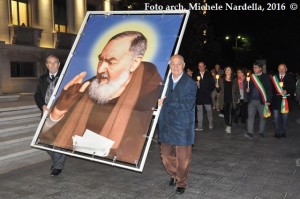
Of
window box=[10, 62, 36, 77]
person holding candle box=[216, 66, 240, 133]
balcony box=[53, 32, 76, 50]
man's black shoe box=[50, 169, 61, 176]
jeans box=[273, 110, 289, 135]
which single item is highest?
balcony box=[53, 32, 76, 50]

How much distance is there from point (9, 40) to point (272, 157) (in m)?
15.3

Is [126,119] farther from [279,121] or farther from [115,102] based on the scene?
[279,121]

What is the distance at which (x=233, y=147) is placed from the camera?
777cm

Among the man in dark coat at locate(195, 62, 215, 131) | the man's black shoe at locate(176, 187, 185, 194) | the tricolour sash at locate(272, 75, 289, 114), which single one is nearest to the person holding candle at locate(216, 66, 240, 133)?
the man in dark coat at locate(195, 62, 215, 131)

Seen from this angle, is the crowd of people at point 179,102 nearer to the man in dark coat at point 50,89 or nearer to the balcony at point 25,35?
the man in dark coat at point 50,89

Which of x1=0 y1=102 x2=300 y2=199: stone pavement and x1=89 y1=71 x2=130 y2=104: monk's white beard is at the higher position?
x1=89 y1=71 x2=130 y2=104: monk's white beard

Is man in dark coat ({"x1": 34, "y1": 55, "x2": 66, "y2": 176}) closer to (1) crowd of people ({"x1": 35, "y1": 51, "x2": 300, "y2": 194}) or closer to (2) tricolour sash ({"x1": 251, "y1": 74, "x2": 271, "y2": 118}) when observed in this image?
(1) crowd of people ({"x1": 35, "y1": 51, "x2": 300, "y2": 194})

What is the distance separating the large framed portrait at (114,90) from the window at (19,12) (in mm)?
15394

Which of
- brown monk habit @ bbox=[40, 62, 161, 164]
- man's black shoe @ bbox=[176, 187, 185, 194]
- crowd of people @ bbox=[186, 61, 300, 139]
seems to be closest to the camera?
brown monk habit @ bbox=[40, 62, 161, 164]

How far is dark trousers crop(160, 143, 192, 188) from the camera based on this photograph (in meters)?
4.69

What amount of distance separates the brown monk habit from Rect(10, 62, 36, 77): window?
49.8 ft

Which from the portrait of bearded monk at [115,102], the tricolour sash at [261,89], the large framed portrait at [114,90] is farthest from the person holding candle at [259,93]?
the portrait of bearded monk at [115,102]

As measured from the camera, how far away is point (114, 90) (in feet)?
14.5

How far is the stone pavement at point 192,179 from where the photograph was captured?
16.0ft
